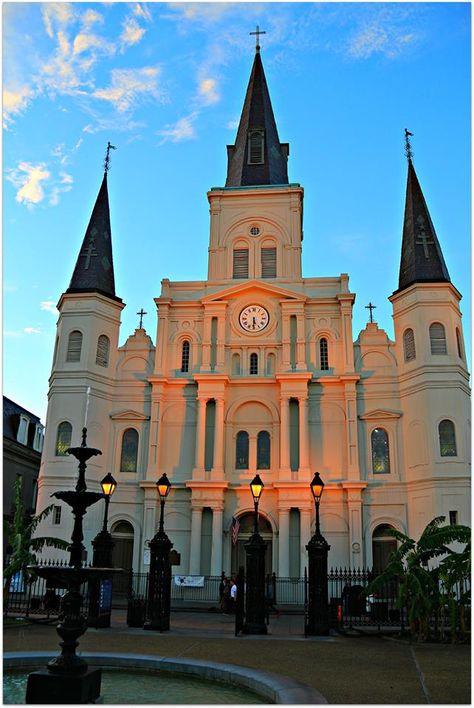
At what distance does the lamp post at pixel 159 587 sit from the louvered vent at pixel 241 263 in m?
20.0

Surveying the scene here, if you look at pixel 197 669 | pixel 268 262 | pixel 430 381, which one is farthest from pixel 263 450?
pixel 197 669

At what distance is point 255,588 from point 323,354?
62.1 ft

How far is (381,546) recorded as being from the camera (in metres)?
Result: 31.3

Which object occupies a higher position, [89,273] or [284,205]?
[284,205]

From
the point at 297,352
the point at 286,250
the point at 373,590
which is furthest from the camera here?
the point at 286,250

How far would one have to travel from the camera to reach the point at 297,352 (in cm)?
3428

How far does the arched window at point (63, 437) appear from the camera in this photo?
3262 centimetres

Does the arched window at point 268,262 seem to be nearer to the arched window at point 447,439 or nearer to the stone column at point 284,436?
the stone column at point 284,436

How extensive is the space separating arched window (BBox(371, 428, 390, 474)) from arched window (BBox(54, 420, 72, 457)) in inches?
621

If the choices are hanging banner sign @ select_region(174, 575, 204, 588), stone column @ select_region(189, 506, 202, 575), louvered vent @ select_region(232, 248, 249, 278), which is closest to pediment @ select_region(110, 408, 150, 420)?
stone column @ select_region(189, 506, 202, 575)

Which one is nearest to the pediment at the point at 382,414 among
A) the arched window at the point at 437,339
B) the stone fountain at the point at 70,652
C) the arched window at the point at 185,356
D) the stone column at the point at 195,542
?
the arched window at the point at 437,339

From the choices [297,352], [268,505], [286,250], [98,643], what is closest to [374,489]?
[268,505]

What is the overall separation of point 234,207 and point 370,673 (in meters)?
31.2

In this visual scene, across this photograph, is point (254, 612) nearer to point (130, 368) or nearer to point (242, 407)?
point (242, 407)
